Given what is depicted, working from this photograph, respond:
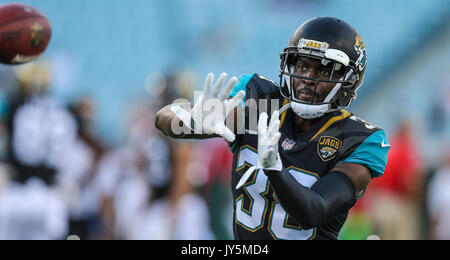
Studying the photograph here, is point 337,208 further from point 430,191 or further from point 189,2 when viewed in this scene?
point 189,2

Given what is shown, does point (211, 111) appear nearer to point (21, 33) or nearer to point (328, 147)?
point (328, 147)

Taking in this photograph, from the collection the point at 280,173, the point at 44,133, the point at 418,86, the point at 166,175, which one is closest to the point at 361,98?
the point at 418,86

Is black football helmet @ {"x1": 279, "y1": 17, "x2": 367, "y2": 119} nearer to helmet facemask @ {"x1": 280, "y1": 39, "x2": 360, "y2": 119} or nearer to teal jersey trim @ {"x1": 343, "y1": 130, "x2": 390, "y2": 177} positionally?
helmet facemask @ {"x1": 280, "y1": 39, "x2": 360, "y2": 119}

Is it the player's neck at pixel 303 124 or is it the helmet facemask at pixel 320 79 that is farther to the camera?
the player's neck at pixel 303 124

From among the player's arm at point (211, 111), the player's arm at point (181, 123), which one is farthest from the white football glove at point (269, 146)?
the player's arm at point (181, 123)

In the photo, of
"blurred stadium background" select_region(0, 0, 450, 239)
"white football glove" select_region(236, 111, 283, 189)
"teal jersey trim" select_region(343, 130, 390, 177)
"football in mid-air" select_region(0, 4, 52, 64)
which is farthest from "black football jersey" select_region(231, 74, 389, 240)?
"blurred stadium background" select_region(0, 0, 450, 239)

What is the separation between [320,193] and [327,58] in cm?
60

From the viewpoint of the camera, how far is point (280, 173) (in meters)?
2.20

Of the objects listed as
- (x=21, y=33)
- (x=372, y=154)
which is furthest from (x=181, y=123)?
(x=21, y=33)

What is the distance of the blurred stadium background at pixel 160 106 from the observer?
242 inches

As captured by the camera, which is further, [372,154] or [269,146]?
[372,154]

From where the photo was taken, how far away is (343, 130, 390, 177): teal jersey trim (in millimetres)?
2598

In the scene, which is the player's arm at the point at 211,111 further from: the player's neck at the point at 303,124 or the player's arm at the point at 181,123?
the player's neck at the point at 303,124

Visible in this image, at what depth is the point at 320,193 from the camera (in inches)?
92.5
